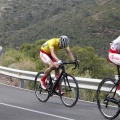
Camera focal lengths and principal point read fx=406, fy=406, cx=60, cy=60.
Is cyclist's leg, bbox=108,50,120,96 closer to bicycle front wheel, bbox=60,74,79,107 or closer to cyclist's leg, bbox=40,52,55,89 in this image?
bicycle front wheel, bbox=60,74,79,107

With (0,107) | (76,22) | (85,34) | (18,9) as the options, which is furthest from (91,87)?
(18,9)

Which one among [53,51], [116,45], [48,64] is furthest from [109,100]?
[48,64]

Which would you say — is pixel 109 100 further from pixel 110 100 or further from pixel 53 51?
pixel 53 51

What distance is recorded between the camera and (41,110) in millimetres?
9062

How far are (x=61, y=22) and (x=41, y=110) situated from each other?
237 ft

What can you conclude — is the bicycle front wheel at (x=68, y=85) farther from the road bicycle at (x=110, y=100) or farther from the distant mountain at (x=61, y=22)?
the distant mountain at (x=61, y=22)

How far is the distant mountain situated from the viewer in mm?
72500

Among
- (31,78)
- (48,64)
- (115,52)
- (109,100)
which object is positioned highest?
(115,52)

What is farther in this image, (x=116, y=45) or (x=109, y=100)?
(x=109, y=100)

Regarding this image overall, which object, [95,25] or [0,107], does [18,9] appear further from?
[0,107]

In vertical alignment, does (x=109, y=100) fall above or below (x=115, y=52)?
below

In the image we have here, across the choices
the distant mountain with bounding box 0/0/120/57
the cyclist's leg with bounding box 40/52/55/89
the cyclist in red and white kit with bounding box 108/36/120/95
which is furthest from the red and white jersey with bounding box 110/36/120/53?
the distant mountain with bounding box 0/0/120/57

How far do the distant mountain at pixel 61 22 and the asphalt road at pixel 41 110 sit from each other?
49142mm

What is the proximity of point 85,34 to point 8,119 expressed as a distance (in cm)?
6512
